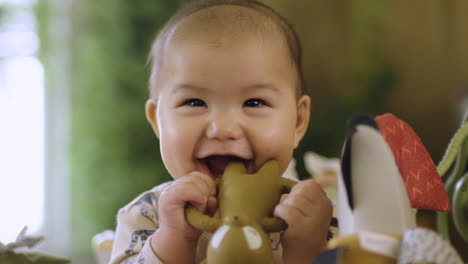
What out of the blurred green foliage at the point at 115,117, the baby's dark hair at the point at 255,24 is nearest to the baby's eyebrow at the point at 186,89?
the baby's dark hair at the point at 255,24

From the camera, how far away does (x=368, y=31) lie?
379 cm

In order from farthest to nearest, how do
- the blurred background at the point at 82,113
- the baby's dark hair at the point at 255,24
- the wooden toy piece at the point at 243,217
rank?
the blurred background at the point at 82,113 < the baby's dark hair at the point at 255,24 < the wooden toy piece at the point at 243,217

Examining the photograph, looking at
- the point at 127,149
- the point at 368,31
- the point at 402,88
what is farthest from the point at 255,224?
the point at 402,88

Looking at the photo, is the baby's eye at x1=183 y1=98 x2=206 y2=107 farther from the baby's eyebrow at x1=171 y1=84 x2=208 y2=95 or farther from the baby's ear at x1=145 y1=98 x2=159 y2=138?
the baby's ear at x1=145 y1=98 x2=159 y2=138

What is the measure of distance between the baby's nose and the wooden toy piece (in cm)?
4

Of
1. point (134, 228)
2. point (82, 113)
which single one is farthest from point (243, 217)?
point (82, 113)

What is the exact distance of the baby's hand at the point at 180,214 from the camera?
0.67m

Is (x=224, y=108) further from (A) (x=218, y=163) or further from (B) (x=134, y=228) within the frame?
(B) (x=134, y=228)

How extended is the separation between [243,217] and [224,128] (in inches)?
7.4

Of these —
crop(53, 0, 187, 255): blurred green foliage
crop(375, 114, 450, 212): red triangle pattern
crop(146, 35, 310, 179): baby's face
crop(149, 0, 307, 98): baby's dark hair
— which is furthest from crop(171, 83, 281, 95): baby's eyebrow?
crop(53, 0, 187, 255): blurred green foliage

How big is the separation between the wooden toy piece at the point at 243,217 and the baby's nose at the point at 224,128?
0.14ft

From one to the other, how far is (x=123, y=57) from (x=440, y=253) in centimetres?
257

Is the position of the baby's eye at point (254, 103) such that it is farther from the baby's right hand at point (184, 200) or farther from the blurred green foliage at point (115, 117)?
the blurred green foliage at point (115, 117)

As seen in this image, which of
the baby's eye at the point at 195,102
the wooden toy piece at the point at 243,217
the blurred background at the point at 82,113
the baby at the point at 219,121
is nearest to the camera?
the wooden toy piece at the point at 243,217
